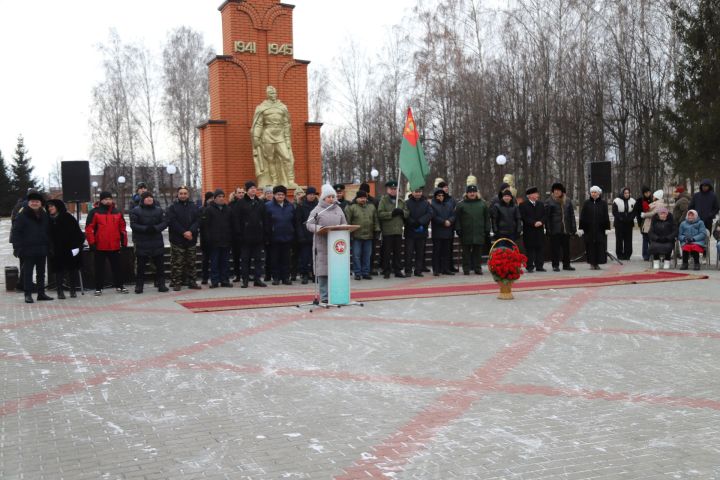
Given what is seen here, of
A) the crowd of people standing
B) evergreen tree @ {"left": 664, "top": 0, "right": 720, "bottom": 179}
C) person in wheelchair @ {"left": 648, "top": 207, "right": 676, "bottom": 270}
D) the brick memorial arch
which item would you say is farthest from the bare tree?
Answer: person in wheelchair @ {"left": 648, "top": 207, "right": 676, "bottom": 270}

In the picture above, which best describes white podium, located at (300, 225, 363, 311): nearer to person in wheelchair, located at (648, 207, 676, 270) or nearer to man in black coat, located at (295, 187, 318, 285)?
man in black coat, located at (295, 187, 318, 285)

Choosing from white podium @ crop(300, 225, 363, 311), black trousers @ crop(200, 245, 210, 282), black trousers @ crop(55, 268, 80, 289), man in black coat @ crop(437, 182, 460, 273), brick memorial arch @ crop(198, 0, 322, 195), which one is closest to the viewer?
white podium @ crop(300, 225, 363, 311)

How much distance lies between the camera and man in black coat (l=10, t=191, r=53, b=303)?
36.8 ft

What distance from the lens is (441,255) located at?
14391 millimetres

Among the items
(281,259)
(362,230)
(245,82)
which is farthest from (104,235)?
(245,82)

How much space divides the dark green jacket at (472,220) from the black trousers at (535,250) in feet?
3.74

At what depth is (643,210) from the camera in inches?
661

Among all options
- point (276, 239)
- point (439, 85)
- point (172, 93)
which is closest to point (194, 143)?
point (172, 93)

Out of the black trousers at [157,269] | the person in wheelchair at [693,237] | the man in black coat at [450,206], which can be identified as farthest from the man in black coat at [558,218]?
the black trousers at [157,269]

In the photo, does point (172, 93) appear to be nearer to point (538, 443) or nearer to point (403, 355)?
point (403, 355)

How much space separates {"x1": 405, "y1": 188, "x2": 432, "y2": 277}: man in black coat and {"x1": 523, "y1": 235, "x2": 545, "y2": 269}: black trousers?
2327 millimetres

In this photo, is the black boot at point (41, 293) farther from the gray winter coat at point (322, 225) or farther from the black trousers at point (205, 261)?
the gray winter coat at point (322, 225)

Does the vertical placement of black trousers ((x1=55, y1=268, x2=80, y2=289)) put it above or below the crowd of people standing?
below

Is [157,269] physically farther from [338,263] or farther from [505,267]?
[505,267]
